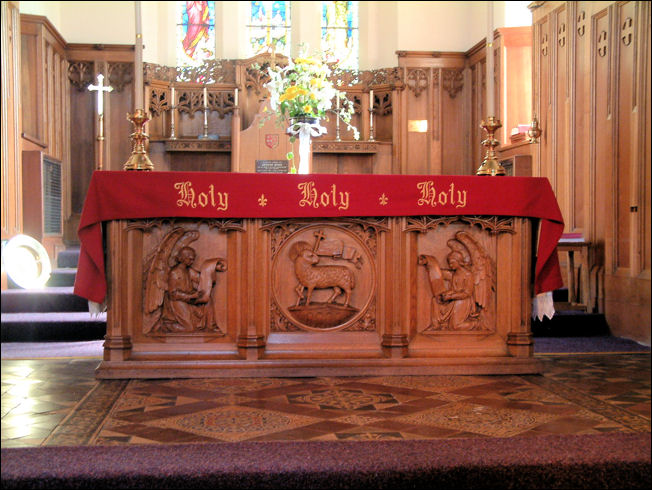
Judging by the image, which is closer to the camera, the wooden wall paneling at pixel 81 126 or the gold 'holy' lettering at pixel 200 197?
the gold 'holy' lettering at pixel 200 197

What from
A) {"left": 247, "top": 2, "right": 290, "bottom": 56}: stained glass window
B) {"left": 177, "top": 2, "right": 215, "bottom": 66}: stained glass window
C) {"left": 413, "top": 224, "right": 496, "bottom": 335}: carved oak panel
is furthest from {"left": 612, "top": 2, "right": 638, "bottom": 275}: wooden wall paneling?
{"left": 177, "top": 2, "right": 215, "bottom": 66}: stained glass window

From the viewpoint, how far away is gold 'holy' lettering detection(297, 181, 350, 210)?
3814 millimetres

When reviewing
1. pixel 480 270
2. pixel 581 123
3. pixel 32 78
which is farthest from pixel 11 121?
pixel 581 123

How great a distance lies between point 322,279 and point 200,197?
2.58 ft

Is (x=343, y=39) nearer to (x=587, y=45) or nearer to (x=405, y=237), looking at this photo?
(x=587, y=45)

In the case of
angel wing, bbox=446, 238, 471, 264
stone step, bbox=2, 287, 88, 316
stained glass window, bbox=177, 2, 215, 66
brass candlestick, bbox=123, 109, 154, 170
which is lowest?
stone step, bbox=2, 287, 88, 316

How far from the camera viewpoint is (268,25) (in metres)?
9.65

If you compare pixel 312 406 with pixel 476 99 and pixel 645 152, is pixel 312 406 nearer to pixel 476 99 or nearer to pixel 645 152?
pixel 645 152

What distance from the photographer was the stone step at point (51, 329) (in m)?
4.92

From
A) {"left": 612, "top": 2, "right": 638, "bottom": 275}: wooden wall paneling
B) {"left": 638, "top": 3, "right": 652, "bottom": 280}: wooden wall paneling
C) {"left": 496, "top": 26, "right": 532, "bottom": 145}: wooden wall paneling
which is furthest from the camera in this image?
{"left": 496, "top": 26, "right": 532, "bottom": 145}: wooden wall paneling

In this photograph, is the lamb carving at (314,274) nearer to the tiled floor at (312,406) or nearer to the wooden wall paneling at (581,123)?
the tiled floor at (312,406)

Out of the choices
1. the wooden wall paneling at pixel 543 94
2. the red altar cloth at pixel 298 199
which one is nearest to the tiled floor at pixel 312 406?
the red altar cloth at pixel 298 199

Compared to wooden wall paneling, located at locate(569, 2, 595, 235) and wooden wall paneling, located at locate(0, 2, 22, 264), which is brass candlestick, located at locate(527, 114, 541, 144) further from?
wooden wall paneling, located at locate(0, 2, 22, 264)

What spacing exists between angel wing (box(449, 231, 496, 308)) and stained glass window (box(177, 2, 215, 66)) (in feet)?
20.9
